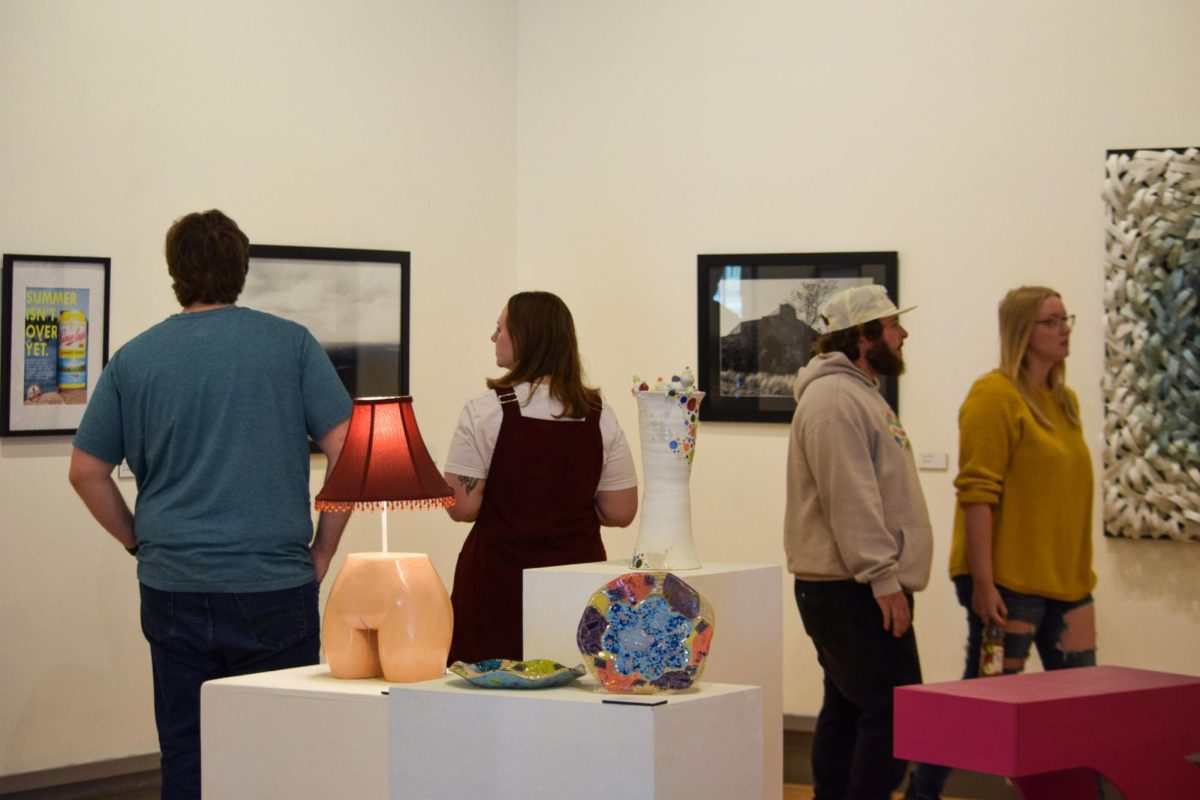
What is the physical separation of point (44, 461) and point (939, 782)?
107 inches

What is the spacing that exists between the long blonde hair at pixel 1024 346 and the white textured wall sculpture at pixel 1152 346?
0.83 metres

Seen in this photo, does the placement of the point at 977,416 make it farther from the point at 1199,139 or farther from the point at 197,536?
the point at 197,536

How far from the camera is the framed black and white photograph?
15.6 feet

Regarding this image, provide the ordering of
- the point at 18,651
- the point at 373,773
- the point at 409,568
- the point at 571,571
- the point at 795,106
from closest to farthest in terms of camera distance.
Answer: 1. the point at 373,773
2. the point at 409,568
3. the point at 571,571
4. the point at 18,651
5. the point at 795,106

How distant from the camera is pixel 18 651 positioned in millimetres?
4246

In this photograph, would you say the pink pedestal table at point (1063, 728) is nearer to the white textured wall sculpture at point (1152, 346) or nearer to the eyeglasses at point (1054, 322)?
the eyeglasses at point (1054, 322)

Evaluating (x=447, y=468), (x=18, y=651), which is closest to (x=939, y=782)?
(x=447, y=468)

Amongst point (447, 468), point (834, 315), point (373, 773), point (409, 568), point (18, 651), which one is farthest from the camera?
point (18, 651)

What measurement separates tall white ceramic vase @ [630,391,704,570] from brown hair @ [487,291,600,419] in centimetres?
28

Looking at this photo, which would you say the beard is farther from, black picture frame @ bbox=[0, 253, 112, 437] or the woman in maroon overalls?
black picture frame @ bbox=[0, 253, 112, 437]

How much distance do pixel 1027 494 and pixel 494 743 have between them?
194 cm

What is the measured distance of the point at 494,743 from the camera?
210 cm

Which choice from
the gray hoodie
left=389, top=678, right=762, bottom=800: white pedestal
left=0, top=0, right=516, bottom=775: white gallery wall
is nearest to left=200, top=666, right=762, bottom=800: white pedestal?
left=389, top=678, right=762, bottom=800: white pedestal

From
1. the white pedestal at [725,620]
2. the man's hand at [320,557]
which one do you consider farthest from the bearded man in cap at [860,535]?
the man's hand at [320,557]
